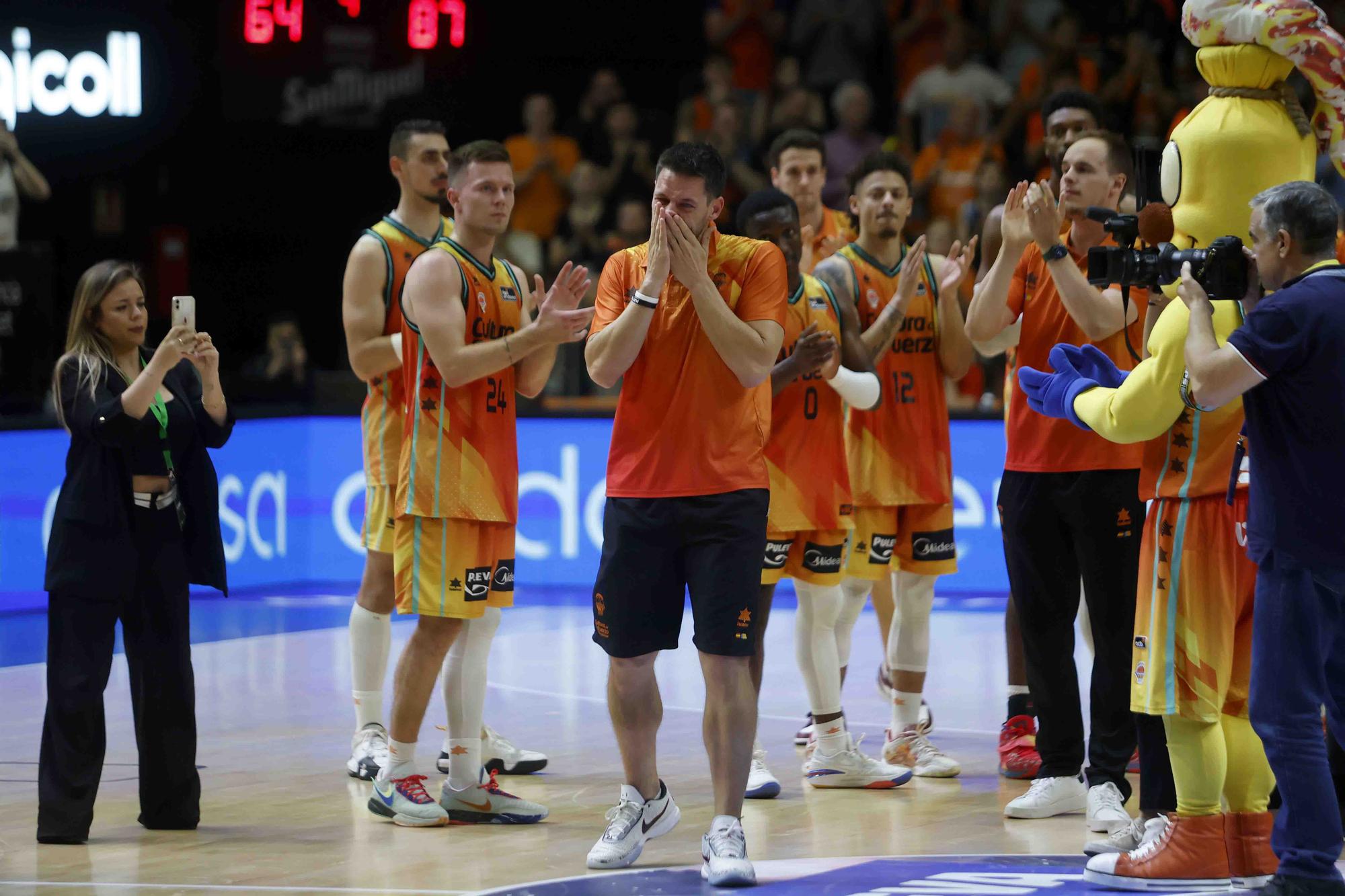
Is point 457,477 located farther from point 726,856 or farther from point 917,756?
point 917,756

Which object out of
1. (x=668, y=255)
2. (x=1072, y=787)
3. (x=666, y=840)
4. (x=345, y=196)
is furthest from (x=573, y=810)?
(x=345, y=196)

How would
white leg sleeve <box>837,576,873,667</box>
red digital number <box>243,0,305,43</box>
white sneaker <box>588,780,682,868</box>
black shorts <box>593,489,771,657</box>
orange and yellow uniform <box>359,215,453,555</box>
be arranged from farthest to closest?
red digital number <box>243,0,305,43</box>, white leg sleeve <box>837,576,873,667</box>, orange and yellow uniform <box>359,215,453,555</box>, white sneaker <box>588,780,682,868</box>, black shorts <box>593,489,771,657</box>

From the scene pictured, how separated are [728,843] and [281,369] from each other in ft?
30.9

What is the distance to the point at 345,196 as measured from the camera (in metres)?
14.9

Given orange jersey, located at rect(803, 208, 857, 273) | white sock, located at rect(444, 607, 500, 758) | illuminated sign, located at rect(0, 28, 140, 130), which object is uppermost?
illuminated sign, located at rect(0, 28, 140, 130)

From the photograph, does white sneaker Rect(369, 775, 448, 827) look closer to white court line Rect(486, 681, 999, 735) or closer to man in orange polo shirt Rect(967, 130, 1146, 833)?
Result: white court line Rect(486, 681, 999, 735)

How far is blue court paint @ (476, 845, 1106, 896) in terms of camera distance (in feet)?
17.0

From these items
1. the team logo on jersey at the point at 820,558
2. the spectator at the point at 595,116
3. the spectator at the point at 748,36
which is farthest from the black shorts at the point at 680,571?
the spectator at the point at 748,36

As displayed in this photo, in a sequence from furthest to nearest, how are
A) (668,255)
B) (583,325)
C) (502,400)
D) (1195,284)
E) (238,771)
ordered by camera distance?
1. (238,771)
2. (502,400)
3. (583,325)
4. (668,255)
5. (1195,284)

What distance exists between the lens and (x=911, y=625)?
713 cm

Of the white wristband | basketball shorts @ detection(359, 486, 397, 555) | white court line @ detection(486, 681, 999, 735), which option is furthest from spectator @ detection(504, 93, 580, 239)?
the white wristband

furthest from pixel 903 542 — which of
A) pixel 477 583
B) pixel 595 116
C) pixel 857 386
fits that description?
pixel 595 116

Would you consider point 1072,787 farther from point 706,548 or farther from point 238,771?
point 238,771

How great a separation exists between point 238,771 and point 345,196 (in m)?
8.55
